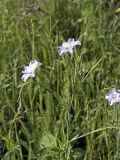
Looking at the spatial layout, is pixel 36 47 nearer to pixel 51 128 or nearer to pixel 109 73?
pixel 109 73

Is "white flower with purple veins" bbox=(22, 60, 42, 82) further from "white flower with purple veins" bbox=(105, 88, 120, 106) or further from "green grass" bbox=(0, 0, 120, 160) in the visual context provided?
"white flower with purple veins" bbox=(105, 88, 120, 106)

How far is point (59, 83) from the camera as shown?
1.94 meters

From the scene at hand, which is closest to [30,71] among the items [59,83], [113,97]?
[113,97]

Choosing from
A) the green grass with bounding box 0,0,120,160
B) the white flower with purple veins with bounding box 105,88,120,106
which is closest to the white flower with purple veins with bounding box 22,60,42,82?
the green grass with bounding box 0,0,120,160

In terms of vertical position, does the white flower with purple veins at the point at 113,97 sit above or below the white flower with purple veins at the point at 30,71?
below

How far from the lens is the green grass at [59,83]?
1548 millimetres

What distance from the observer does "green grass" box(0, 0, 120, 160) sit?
1548 mm

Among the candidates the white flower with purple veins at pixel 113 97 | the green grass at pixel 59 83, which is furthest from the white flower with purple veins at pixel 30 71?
the white flower with purple veins at pixel 113 97

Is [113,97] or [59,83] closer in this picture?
[113,97]

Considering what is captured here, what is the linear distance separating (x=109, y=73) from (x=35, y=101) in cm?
36

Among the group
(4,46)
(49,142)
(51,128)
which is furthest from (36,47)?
(49,142)

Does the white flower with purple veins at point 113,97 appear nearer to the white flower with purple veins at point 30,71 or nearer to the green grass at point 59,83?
the green grass at point 59,83

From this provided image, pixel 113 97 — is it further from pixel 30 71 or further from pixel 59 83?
pixel 59 83

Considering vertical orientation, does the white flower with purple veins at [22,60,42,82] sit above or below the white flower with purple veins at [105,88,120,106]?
above
